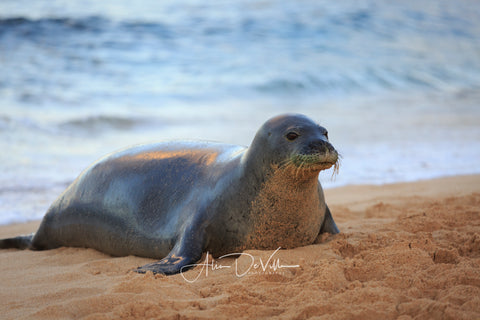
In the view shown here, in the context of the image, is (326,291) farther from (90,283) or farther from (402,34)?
(402,34)

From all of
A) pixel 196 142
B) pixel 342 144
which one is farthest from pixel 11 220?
pixel 342 144

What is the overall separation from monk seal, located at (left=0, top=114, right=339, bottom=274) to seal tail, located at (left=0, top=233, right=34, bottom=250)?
27 centimetres

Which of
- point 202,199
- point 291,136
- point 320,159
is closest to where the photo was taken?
point 320,159

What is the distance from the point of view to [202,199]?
3684mm

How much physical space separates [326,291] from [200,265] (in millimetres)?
933

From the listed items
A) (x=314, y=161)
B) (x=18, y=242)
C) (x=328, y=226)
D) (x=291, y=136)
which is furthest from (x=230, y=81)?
(x=314, y=161)

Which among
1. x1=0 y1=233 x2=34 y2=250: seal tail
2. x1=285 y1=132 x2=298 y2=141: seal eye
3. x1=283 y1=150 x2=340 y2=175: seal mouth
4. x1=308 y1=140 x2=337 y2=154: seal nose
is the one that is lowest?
x1=0 y1=233 x2=34 y2=250: seal tail

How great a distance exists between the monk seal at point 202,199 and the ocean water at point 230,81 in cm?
179

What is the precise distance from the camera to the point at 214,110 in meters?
13.8

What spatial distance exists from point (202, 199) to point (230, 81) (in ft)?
44.2

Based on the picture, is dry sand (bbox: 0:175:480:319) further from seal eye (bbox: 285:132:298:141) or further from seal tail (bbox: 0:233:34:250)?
seal eye (bbox: 285:132:298:141)

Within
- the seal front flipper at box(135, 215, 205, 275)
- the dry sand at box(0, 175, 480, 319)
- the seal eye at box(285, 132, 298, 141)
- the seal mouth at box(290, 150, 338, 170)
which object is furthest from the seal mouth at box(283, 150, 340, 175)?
the seal front flipper at box(135, 215, 205, 275)

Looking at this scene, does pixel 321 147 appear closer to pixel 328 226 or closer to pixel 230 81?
pixel 328 226

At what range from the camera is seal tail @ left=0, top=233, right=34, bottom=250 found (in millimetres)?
4573
